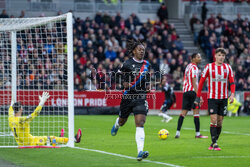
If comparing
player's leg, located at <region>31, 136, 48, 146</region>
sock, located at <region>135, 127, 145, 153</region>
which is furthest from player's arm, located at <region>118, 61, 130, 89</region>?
player's leg, located at <region>31, 136, 48, 146</region>

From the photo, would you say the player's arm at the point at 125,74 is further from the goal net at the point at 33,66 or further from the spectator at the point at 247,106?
the spectator at the point at 247,106

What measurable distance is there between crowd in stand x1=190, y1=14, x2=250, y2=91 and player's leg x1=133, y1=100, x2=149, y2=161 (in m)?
20.7

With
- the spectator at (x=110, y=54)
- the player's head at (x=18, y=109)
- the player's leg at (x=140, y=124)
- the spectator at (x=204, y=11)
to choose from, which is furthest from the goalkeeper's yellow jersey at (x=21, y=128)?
the spectator at (x=204, y=11)

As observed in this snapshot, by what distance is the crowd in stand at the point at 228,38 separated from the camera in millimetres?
30672

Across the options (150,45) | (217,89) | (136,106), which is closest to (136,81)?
(136,106)

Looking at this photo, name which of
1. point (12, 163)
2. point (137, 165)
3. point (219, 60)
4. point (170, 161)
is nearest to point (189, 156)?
point (170, 161)

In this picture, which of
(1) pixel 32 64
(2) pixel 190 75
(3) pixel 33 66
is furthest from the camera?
(3) pixel 33 66

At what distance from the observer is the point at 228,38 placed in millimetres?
33219

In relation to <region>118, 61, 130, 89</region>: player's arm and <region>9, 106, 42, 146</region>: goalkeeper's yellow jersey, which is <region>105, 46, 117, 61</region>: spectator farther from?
<region>118, 61, 130, 89</region>: player's arm

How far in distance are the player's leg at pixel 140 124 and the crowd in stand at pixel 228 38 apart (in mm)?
20724

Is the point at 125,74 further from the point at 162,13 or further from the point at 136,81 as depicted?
the point at 162,13

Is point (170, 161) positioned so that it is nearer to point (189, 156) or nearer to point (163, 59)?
point (189, 156)

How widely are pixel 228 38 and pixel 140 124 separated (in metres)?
25.0

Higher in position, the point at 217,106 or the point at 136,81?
the point at 136,81
